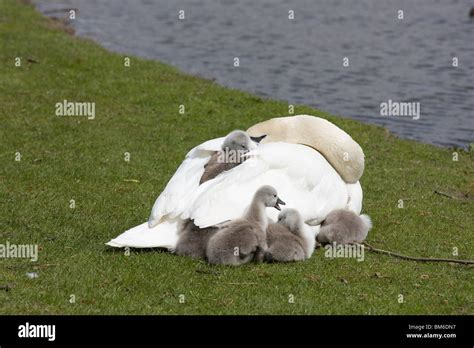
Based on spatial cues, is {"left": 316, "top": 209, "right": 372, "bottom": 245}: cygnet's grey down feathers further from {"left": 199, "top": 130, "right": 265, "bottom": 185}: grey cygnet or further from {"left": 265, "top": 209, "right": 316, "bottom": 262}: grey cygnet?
{"left": 199, "top": 130, "right": 265, "bottom": 185}: grey cygnet

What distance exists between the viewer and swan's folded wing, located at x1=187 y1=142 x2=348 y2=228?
27.7ft

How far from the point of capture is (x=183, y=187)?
8.85 metres

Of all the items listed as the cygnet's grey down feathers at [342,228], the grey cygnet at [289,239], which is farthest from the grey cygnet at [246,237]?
the cygnet's grey down feathers at [342,228]

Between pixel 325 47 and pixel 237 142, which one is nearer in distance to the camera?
pixel 237 142

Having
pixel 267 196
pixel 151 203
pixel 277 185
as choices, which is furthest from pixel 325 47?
pixel 267 196

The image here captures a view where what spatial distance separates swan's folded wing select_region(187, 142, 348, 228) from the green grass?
0.52 metres

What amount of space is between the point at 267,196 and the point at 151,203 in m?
2.90

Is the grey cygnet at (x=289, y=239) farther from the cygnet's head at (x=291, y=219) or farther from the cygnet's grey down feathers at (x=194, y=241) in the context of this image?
the cygnet's grey down feathers at (x=194, y=241)

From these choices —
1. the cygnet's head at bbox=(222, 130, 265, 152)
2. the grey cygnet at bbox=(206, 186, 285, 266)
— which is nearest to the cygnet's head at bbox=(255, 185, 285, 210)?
the grey cygnet at bbox=(206, 186, 285, 266)

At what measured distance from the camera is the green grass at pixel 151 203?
760cm

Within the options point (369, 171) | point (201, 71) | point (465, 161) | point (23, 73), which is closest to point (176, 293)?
point (369, 171)

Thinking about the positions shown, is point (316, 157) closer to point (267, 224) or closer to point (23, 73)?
point (267, 224)

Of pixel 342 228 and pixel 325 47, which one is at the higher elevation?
pixel 325 47

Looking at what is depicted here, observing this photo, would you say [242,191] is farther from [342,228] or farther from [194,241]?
[342,228]
